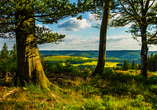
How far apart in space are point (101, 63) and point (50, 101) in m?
6.38

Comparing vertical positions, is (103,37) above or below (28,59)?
above

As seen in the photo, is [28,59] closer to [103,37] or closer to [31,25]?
[31,25]

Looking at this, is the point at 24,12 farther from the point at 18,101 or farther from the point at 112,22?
the point at 112,22

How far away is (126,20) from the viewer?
10.6 metres

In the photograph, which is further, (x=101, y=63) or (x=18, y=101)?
(x=101, y=63)

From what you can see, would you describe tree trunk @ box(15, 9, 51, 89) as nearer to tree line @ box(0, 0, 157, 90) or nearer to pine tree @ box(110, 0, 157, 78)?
tree line @ box(0, 0, 157, 90)

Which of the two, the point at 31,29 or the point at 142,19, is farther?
the point at 142,19

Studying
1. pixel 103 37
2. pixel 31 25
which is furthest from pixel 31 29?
pixel 103 37

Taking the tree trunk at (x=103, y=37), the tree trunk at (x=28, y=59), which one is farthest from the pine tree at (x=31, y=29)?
the tree trunk at (x=103, y=37)

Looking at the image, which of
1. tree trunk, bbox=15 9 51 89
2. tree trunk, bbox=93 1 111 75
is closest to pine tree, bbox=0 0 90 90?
tree trunk, bbox=15 9 51 89

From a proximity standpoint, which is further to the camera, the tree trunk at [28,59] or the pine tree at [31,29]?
the tree trunk at [28,59]

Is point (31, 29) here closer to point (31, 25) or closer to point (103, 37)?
point (31, 25)

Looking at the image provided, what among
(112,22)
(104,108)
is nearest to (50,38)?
(104,108)

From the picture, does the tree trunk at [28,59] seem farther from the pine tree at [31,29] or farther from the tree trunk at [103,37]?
the tree trunk at [103,37]
